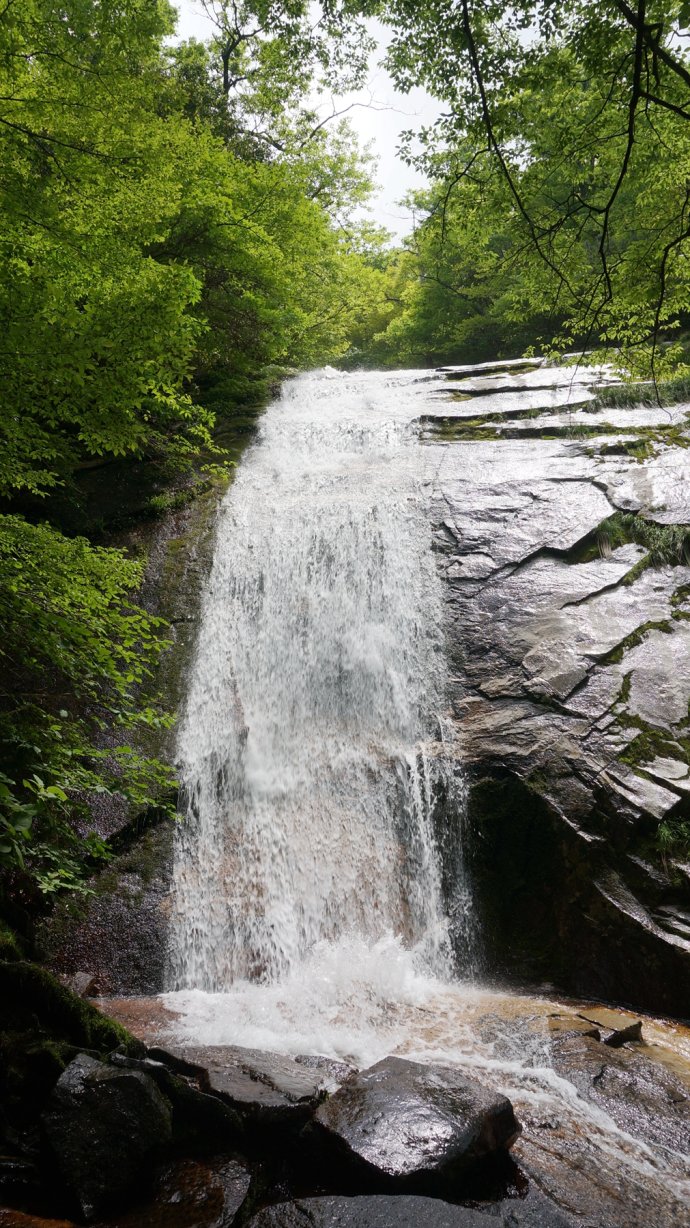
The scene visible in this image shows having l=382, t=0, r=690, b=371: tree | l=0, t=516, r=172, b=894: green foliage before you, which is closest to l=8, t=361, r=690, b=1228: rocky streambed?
l=0, t=516, r=172, b=894: green foliage

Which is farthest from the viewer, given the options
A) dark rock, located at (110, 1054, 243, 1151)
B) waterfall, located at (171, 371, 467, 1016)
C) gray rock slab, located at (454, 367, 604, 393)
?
gray rock slab, located at (454, 367, 604, 393)

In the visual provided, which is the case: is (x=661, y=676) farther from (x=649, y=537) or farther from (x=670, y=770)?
(x=649, y=537)

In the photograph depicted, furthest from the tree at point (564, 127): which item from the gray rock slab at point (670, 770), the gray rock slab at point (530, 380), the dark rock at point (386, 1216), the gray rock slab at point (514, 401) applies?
the gray rock slab at point (530, 380)

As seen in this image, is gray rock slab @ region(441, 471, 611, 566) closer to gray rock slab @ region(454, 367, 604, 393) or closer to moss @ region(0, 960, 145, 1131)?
gray rock slab @ region(454, 367, 604, 393)

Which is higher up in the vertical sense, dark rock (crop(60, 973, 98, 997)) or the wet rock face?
the wet rock face

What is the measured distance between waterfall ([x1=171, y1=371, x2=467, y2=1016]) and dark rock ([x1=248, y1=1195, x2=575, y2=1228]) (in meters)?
3.11

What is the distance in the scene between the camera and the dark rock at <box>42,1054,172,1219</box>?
2.45m

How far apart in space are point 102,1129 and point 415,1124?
1390mm

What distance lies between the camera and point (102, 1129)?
8.36 feet

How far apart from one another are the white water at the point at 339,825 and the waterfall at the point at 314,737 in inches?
0.8

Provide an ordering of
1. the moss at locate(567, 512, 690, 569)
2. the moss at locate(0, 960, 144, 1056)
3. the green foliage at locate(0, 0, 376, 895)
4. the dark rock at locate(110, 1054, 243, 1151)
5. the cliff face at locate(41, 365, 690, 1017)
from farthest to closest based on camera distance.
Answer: the moss at locate(567, 512, 690, 569) → the cliff face at locate(41, 365, 690, 1017) → the green foliage at locate(0, 0, 376, 895) → the moss at locate(0, 960, 144, 1056) → the dark rock at locate(110, 1054, 243, 1151)

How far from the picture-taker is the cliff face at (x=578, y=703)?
219 inches

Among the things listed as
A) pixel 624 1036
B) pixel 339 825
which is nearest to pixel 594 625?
pixel 339 825

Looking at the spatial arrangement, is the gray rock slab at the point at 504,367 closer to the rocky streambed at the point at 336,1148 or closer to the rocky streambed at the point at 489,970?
the rocky streambed at the point at 489,970
